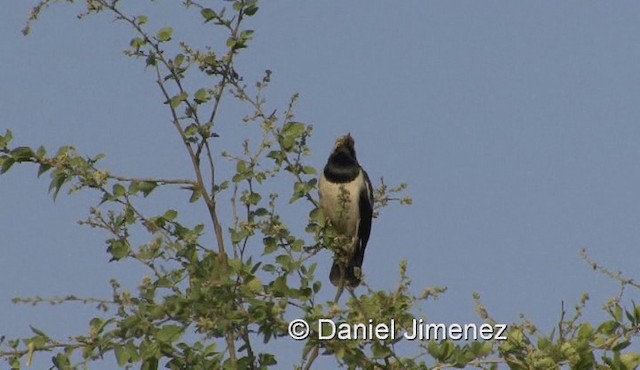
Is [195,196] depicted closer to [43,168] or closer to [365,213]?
[43,168]

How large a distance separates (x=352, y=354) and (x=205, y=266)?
0.67 metres

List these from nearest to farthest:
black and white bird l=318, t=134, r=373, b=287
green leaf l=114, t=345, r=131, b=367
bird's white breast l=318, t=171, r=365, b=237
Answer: green leaf l=114, t=345, r=131, b=367 → bird's white breast l=318, t=171, r=365, b=237 → black and white bird l=318, t=134, r=373, b=287

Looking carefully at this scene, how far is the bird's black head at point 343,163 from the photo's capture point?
9.35 m

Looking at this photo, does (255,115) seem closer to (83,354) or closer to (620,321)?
(83,354)

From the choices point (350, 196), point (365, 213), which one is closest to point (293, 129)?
point (350, 196)

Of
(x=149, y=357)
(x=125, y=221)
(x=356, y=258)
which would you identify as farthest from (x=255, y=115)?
(x=356, y=258)

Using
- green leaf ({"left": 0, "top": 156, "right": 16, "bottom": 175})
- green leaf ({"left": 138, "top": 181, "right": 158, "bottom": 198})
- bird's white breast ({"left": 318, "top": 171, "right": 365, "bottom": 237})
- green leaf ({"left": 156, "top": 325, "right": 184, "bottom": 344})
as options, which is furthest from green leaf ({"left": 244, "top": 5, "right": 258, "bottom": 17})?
bird's white breast ({"left": 318, "top": 171, "right": 365, "bottom": 237})

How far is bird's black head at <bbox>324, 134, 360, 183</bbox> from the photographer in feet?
30.7

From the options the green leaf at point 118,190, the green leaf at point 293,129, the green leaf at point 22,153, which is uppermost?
the green leaf at point 293,129

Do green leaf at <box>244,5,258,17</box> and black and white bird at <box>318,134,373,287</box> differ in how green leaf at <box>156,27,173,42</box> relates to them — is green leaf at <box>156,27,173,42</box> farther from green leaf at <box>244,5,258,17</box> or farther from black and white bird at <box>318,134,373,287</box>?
black and white bird at <box>318,134,373,287</box>

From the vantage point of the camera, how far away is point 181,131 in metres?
6.54

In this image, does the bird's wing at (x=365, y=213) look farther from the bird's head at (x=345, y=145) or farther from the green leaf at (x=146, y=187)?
the green leaf at (x=146, y=187)

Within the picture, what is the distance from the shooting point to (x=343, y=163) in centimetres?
946

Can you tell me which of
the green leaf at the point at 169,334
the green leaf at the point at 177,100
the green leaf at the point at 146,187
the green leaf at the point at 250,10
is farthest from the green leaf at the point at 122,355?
the green leaf at the point at 250,10
